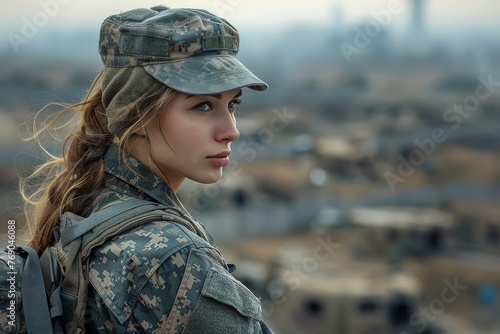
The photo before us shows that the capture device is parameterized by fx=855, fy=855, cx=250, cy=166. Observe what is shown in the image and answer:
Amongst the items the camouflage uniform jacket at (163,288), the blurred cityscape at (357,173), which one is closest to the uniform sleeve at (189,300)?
the camouflage uniform jacket at (163,288)

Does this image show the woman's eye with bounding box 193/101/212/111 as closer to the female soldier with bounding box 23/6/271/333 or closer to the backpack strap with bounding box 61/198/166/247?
the female soldier with bounding box 23/6/271/333

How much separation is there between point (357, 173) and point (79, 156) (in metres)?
17.9

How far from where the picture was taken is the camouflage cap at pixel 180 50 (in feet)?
2.61

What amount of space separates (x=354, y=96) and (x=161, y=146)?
63.4ft

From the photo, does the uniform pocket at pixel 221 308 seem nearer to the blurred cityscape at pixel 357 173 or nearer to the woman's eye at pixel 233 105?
the woman's eye at pixel 233 105

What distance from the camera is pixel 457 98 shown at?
838 inches

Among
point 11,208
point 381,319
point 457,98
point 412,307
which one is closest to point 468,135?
point 457,98

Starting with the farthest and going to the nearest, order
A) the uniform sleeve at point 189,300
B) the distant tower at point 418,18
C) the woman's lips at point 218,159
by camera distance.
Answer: the distant tower at point 418,18 < the woman's lips at point 218,159 < the uniform sleeve at point 189,300

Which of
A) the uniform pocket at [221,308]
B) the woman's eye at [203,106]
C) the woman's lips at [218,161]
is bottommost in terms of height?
the uniform pocket at [221,308]

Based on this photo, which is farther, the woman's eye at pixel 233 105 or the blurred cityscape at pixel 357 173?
the blurred cityscape at pixel 357 173

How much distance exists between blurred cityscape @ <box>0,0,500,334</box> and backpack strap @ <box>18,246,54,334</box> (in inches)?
364

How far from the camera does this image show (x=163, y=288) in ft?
2.39

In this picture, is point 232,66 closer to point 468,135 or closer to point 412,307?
point 412,307

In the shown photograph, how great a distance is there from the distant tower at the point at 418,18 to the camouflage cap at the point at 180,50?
78.0 feet
